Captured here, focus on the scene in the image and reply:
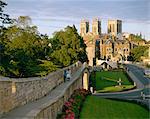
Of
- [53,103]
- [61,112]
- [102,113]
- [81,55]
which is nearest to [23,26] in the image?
[102,113]

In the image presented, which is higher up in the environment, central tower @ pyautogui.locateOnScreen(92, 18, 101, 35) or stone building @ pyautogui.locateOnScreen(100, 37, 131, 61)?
central tower @ pyautogui.locateOnScreen(92, 18, 101, 35)

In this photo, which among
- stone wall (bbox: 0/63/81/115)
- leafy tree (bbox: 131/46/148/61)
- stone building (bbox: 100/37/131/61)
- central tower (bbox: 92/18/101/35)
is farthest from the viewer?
central tower (bbox: 92/18/101/35)

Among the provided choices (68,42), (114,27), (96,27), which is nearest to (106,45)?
(96,27)

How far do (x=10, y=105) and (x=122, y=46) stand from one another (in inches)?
5193

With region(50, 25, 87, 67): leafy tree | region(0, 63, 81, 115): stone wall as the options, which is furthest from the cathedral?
region(0, 63, 81, 115): stone wall

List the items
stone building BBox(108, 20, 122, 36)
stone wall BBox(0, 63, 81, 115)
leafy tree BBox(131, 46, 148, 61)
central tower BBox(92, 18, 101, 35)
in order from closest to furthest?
stone wall BBox(0, 63, 81, 115)
leafy tree BBox(131, 46, 148, 61)
central tower BBox(92, 18, 101, 35)
stone building BBox(108, 20, 122, 36)

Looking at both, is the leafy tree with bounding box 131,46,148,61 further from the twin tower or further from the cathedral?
the twin tower

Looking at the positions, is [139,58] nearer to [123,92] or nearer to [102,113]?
[123,92]

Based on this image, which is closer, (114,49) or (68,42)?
(68,42)

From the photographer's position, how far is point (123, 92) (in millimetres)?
45906

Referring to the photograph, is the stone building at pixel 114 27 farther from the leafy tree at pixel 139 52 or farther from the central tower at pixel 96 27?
the leafy tree at pixel 139 52

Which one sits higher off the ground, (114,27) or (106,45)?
(114,27)

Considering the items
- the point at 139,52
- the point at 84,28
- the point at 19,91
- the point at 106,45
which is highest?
the point at 84,28

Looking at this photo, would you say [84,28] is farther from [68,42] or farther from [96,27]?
[68,42]
